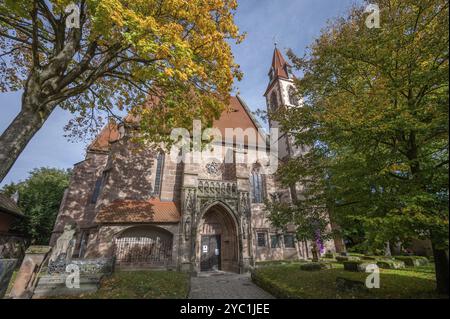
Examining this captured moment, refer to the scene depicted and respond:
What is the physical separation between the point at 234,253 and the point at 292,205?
315 inches

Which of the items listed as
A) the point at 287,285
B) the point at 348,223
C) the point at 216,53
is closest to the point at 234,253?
the point at 287,285

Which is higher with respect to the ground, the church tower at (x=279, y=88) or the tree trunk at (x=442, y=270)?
the church tower at (x=279, y=88)

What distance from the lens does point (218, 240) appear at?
52.5 feet

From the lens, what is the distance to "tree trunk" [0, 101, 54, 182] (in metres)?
5.58

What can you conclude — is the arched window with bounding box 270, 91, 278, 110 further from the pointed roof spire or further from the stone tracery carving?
the stone tracery carving

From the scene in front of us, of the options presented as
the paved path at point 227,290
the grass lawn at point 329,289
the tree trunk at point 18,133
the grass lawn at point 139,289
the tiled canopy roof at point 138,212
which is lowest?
the paved path at point 227,290

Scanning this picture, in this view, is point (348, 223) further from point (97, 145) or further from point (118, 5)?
point (97, 145)

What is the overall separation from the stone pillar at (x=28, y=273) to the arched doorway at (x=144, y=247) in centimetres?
612

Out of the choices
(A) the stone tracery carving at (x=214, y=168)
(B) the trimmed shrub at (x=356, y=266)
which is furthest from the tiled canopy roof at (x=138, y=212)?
(B) the trimmed shrub at (x=356, y=266)

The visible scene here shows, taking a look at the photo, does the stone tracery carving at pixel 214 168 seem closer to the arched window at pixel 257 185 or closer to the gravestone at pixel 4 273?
the arched window at pixel 257 185

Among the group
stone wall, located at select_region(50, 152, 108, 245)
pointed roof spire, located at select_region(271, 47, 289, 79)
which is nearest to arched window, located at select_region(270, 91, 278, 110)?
pointed roof spire, located at select_region(271, 47, 289, 79)

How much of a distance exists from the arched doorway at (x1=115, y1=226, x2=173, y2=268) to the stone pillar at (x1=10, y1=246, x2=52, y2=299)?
612cm

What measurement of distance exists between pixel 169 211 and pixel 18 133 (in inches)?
397

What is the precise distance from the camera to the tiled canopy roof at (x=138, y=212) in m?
13.3
